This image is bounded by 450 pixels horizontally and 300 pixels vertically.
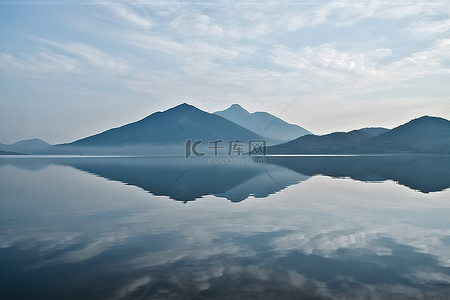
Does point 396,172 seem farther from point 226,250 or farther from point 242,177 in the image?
point 226,250

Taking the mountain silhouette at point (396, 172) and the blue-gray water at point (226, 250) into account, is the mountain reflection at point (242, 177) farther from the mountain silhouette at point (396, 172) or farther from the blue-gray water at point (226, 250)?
the blue-gray water at point (226, 250)

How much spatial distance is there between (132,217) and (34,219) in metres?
6.16

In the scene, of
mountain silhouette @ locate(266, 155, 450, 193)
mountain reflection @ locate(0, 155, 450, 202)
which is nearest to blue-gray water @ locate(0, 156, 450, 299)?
mountain reflection @ locate(0, 155, 450, 202)

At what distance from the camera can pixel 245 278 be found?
11.2 metres

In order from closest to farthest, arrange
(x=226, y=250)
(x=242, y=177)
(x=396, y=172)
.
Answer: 1. (x=226, y=250)
2. (x=242, y=177)
3. (x=396, y=172)

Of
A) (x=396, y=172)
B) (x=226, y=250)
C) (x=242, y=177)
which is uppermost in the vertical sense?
(x=242, y=177)

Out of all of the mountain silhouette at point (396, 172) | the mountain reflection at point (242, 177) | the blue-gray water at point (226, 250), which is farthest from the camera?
the mountain silhouette at point (396, 172)

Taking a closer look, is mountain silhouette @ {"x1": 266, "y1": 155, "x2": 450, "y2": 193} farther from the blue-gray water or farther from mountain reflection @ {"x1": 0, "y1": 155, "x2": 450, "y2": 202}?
the blue-gray water

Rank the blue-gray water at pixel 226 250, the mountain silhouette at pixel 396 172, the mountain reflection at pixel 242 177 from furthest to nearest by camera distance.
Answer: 1. the mountain silhouette at pixel 396 172
2. the mountain reflection at pixel 242 177
3. the blue-gray water at pixel 226 250

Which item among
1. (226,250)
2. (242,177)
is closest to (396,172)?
(242,177)

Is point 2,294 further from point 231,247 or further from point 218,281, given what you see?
point 231,247

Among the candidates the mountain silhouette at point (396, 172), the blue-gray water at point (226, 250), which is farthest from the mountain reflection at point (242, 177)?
the blue-gray water at point (226, 250)

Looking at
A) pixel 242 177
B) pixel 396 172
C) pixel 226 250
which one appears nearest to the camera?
pixel 226 250

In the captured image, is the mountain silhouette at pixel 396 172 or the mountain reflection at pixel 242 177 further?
the mountain silhouette at pixel 396 172
